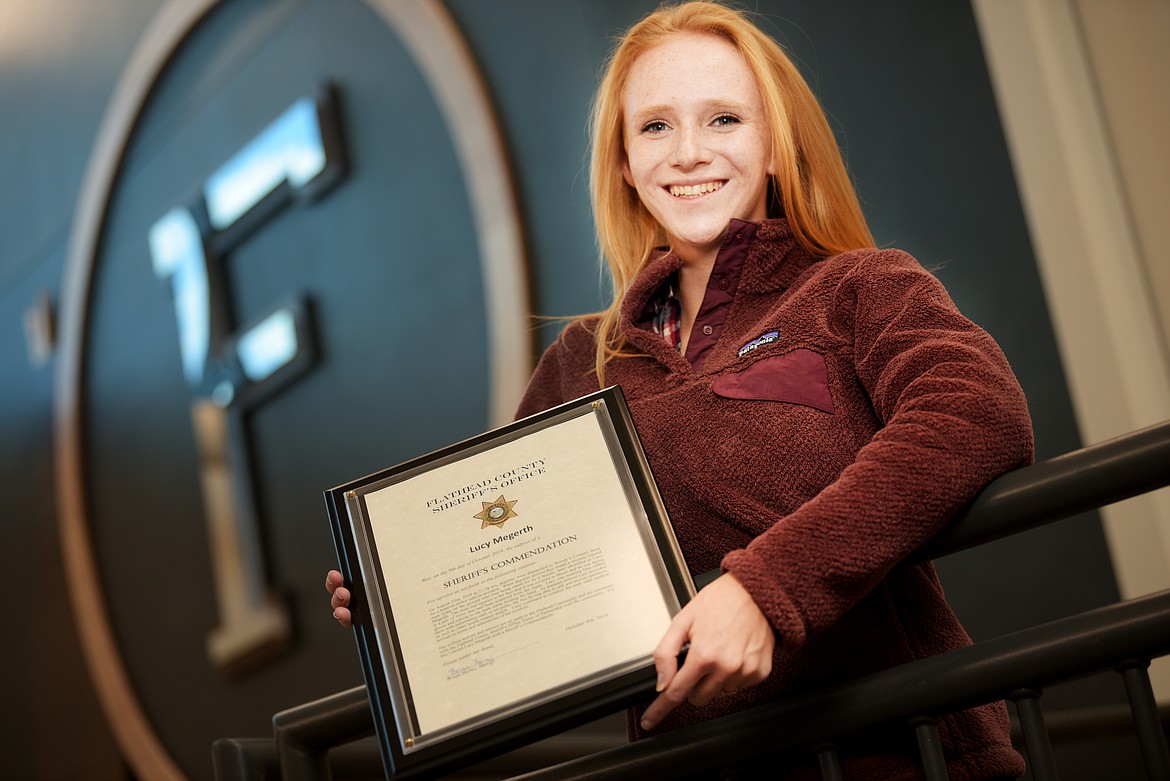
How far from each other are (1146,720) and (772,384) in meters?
0.39

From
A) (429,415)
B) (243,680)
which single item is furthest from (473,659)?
(243,680)

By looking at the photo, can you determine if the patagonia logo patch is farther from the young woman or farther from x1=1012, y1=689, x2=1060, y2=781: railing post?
x1=1012, y1=689, x2=1060, y2=781: railing post

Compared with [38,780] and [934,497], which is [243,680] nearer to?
[38,780]

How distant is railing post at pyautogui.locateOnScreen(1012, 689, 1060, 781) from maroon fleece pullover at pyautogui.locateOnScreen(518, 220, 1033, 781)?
116mm

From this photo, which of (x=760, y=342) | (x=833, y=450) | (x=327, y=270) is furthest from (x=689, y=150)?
(x=327, y=270)

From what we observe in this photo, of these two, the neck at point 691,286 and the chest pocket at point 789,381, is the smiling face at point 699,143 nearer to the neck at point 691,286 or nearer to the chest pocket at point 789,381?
the neck at point 691,286

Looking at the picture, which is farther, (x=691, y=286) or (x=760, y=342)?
(x=691, y=286)

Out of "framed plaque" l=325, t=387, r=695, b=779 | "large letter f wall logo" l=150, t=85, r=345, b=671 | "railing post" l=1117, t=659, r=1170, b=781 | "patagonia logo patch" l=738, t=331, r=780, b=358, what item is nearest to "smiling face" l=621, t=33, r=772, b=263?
"patagonia logo patch" l=738, t=331, r=780, b=358

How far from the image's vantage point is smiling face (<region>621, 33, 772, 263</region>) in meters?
1.13

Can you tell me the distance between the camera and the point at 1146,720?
26.9 inches

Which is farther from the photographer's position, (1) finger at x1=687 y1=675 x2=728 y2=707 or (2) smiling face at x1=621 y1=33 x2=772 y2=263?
(2) smiling face at x1=621 y1=33 x2=772 y2=263

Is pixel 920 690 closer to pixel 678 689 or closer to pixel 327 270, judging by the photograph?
pixel 678 689

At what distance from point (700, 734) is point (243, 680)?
281 centimetres

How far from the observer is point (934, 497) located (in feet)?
2.51
